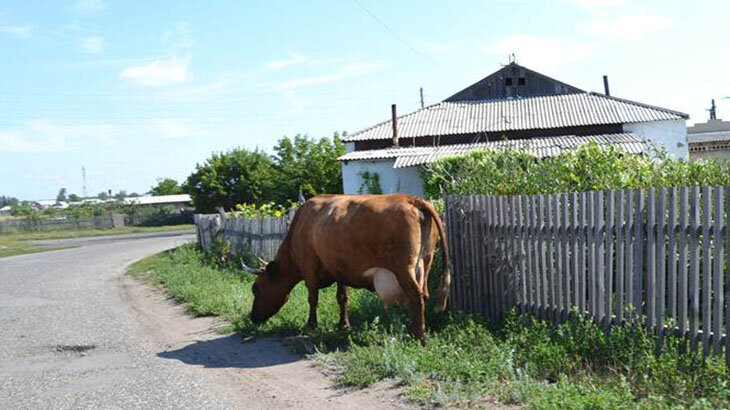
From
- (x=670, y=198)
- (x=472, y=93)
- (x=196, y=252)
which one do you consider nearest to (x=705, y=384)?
(x=670, y=198)

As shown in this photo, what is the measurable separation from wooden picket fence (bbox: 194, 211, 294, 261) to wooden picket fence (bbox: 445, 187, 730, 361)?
6448 millimetres

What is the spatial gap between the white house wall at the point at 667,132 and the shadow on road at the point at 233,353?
100ft

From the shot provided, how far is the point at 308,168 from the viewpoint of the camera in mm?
48781

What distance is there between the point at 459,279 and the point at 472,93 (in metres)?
38.0

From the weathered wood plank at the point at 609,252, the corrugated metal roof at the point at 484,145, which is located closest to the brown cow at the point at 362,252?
the weathered wood plank at the point at 609,252

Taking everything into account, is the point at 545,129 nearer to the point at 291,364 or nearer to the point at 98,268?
the point at 98,268

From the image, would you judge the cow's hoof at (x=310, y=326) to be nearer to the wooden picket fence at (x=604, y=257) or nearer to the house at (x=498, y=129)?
the wooden picket fence at (x=604, y=257)

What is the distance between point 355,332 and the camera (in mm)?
8445

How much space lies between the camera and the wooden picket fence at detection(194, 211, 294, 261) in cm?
1511

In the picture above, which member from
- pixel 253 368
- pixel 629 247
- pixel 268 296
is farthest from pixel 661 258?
pixel 268 296

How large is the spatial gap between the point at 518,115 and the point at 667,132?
7.61 metres

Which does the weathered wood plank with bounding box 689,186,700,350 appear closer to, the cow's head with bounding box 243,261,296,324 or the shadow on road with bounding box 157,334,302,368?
the shadow on road with bounding box 157,334,302,368

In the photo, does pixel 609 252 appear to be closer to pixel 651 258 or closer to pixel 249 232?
pixel 651 258

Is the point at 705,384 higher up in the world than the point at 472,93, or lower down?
lower down
